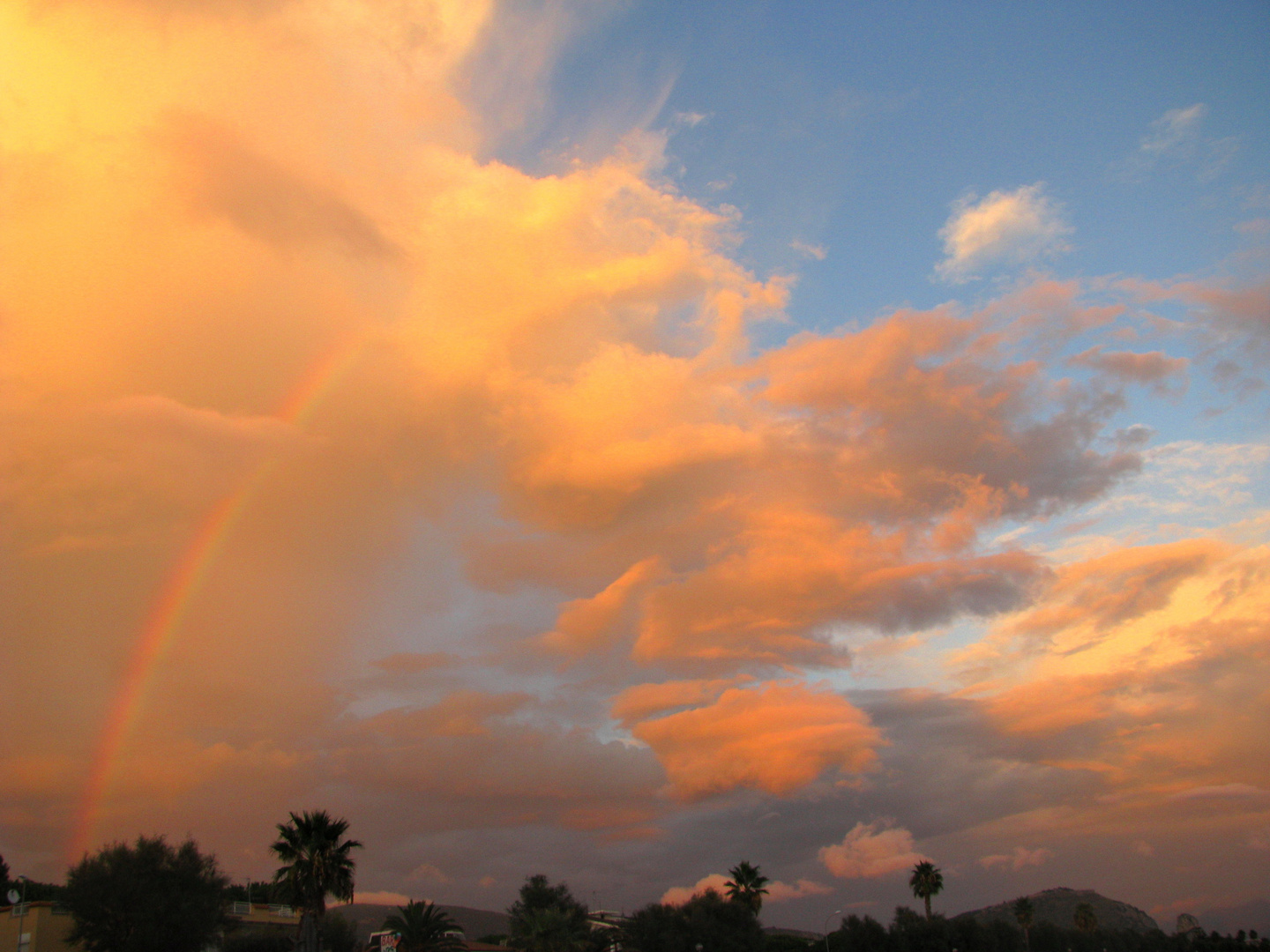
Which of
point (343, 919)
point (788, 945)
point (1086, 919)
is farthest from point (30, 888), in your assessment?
point (1086, 919)

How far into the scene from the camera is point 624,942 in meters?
96.7

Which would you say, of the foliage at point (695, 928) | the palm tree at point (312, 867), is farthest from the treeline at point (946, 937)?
the palm tree at point (312, 867)

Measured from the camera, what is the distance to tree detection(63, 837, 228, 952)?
53.7 metres

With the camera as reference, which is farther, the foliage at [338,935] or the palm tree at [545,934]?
the foliage at [338,935]

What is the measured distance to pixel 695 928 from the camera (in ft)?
298

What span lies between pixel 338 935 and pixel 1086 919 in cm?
11028

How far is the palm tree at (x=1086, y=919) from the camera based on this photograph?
13425 cm

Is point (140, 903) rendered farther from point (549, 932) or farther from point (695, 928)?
point (695, 928)

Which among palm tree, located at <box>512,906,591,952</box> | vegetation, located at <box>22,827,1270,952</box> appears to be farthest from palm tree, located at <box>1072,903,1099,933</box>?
palm tree, located at <box>512,906,591,952</box>

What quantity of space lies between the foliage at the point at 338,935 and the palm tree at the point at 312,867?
101ft

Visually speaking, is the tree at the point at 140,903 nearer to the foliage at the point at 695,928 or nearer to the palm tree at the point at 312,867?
the palm tree at the point at 312,867

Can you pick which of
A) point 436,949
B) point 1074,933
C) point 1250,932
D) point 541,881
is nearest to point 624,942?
point 541,881

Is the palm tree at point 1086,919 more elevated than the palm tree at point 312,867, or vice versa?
the palm tree at point 312,867

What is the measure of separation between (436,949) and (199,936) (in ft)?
48.5
